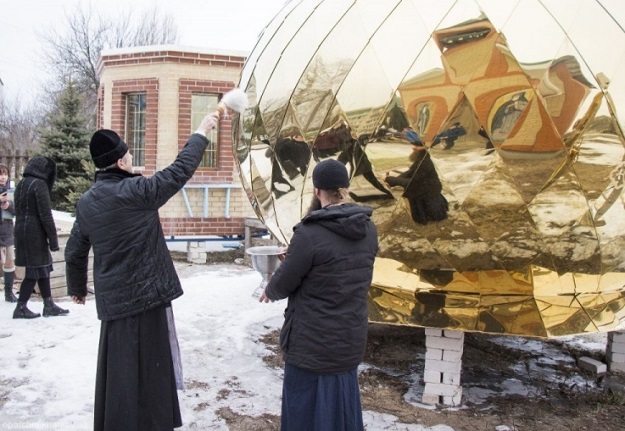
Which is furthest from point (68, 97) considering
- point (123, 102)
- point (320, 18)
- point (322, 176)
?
point (322, 176)

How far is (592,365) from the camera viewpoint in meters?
5.30

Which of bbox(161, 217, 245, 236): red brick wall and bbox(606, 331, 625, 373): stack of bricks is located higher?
bbox(161, 217, 245, 236): red brick wall

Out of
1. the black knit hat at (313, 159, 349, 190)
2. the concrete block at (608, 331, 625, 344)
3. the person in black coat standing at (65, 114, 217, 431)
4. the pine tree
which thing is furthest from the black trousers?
the pine tree

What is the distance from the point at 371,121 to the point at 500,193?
2.83ft

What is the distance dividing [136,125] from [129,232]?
10.1m

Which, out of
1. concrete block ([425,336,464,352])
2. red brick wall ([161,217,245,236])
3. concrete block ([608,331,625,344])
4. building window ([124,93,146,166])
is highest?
building window ([124,93,146,166])

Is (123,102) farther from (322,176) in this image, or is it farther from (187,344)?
(322,176)

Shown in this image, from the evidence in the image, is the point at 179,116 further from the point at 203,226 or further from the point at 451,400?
the point at 451,400

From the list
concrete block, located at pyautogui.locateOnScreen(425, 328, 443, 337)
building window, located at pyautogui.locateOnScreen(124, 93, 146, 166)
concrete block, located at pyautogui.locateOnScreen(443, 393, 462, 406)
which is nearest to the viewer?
concrete block, located at pyautogui.locateOnScreen(425, 328, 443, 337)

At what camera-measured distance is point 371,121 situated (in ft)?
11.9

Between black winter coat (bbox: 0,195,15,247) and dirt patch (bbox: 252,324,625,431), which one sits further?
black winter coat (bbox: 0,195,15,247)

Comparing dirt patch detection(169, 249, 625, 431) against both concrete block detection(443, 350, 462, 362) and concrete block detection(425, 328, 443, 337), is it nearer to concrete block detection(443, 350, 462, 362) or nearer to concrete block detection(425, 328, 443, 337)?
concrete block detection(443, 350, 462, 362)

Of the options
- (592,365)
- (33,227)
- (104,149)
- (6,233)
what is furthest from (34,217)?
(592,365)

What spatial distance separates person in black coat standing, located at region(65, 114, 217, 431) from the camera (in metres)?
3.24
